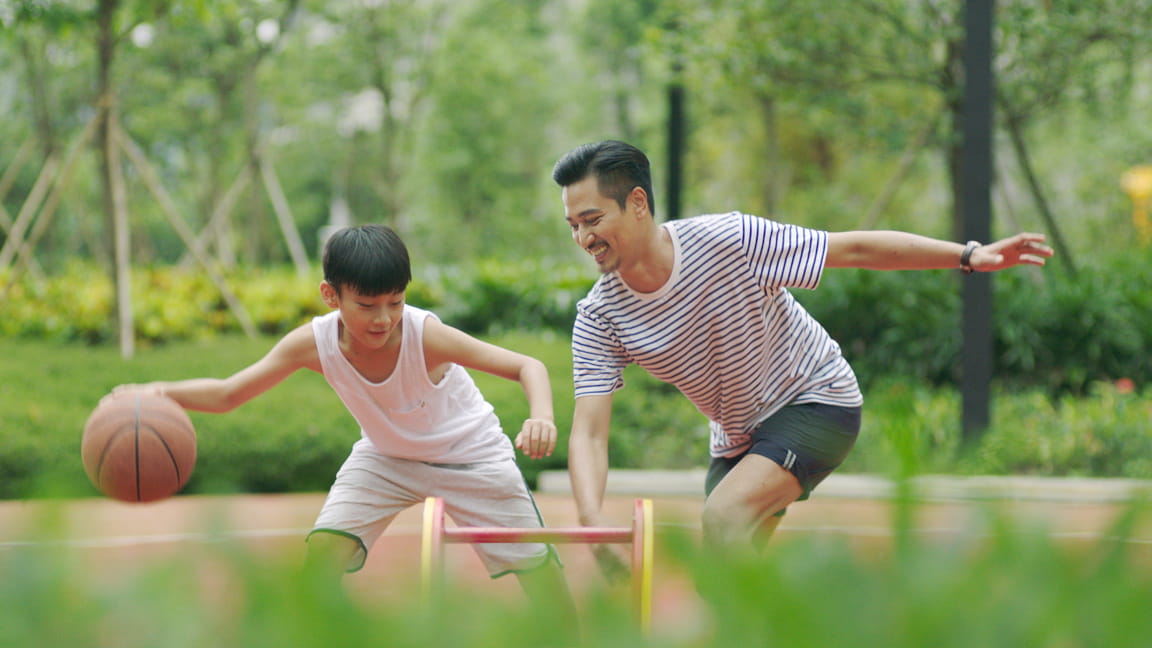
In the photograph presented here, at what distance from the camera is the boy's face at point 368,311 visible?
3863 millimetres

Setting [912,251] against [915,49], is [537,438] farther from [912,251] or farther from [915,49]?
[915,49]

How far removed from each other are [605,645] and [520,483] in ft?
11.5

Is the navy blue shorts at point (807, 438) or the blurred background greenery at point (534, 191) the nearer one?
the navy blue shorts at point (807, 438)

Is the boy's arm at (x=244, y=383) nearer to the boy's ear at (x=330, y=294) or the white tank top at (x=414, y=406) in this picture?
the white tank top at (x=414, y=406)

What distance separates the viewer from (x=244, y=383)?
4.07 meters

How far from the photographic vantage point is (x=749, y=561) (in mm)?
1093

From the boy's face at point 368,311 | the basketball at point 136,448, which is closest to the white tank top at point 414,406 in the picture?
the boy's face at point 368,311

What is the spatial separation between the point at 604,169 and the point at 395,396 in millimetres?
1064

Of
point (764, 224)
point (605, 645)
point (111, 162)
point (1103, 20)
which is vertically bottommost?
point (605, 645)

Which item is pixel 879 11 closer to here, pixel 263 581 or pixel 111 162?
pixel 111 162

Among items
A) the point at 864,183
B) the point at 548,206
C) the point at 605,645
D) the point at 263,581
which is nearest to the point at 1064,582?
the point at 605,645

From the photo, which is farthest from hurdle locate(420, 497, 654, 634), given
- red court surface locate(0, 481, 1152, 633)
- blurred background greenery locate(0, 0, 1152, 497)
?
red court surface locate(0, 481, 1152, 633)

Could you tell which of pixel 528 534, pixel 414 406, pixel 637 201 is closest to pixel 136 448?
pixel 414 406

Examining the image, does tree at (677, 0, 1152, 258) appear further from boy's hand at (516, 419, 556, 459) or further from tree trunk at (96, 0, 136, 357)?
boy's hand at (516, 419, 556, 459)
